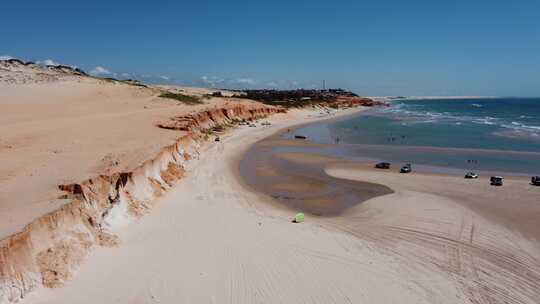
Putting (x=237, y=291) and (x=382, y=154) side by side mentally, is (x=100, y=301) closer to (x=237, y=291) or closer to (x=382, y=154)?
(x=237, y=291)

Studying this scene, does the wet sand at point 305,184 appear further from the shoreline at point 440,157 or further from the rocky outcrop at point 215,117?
the rocky outcrop at point 215,117

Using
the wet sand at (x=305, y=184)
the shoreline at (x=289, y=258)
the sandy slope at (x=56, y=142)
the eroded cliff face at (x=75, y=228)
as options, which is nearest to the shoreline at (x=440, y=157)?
the wet sand at (x=305, y=184)

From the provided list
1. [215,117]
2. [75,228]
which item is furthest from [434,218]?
[215,117]

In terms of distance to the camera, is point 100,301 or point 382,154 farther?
point 382,154

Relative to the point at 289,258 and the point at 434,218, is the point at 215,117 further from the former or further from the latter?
the point at 289,258

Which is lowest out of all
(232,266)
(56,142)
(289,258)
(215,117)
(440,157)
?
(440,157)

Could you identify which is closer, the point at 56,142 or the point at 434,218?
the point at 434,218

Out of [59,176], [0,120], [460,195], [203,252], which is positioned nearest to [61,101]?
[0,120]

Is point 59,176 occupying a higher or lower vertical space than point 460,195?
higher

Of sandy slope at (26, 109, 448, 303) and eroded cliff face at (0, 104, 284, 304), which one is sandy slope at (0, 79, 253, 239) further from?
sandy slope at (26, 109, 448, 303)
